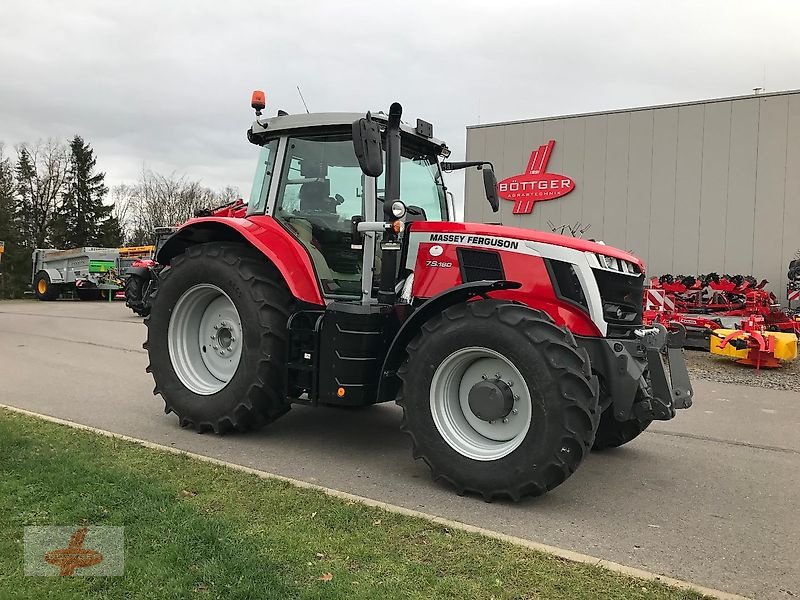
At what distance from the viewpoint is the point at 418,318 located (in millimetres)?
4758

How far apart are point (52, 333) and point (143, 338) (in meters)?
2.15

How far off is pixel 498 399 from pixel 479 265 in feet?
3.21

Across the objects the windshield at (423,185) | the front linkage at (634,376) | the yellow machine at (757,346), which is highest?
the windshield at (423,185)

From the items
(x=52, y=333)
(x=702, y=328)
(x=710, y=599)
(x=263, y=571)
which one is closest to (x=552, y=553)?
(x=710, y=599)

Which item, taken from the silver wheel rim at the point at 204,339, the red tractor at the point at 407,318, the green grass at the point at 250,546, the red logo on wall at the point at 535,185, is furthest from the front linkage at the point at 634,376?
the red logo on wall at the point at 535,185

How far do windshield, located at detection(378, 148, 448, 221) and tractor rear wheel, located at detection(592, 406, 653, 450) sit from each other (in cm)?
221

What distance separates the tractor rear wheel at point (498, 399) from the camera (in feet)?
13.5

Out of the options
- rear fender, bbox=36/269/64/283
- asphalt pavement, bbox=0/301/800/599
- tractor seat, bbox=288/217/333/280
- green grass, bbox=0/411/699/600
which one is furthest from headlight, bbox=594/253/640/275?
rear fender, bbox=36/269/64/283

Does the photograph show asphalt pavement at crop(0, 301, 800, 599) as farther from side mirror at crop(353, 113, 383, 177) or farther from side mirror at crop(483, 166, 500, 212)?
side mirror at crop(483, 166, 500, 212)

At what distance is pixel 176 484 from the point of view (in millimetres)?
4398

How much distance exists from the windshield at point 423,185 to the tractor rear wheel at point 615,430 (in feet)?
7.24

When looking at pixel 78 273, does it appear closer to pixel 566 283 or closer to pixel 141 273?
pixel 141 273

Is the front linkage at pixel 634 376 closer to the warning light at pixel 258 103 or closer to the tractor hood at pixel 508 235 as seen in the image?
the tractor hood at pixel 508 235

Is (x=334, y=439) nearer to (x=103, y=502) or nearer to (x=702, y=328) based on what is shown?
(x=103, y=502)
